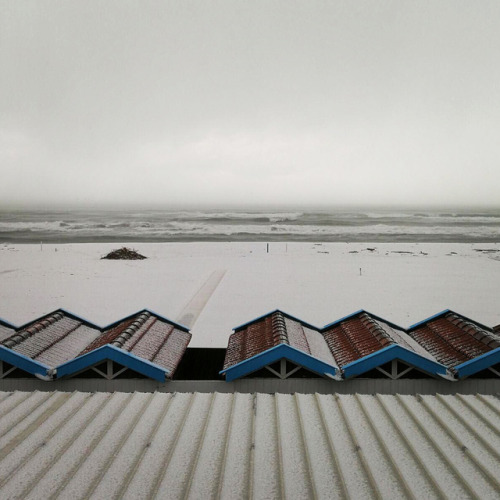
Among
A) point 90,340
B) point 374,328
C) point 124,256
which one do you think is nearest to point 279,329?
point 374,328

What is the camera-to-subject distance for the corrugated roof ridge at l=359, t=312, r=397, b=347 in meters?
7.39

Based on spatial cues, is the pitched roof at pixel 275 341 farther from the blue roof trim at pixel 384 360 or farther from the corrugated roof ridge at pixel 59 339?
the corrugated roof ridge at pixel 59 339

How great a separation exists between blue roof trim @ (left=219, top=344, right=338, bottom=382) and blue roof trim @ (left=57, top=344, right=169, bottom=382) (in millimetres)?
1072

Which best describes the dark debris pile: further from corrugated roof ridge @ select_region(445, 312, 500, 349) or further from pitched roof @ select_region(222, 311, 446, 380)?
corrugated roof ridge @ select_region(445, 312, 500, 349)

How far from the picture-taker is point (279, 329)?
795 centimetres

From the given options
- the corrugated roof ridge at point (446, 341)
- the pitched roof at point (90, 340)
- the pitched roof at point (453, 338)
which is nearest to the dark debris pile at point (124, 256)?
the pitched roof at point (90, 340)

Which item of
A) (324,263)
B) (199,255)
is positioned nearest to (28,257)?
(199,255)

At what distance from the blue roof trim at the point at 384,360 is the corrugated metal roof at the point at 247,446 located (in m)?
1.27

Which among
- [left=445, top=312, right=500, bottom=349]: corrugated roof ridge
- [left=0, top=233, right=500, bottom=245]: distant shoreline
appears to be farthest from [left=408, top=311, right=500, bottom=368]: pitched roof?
[left=0, top=233, right=500, bottom=245]: distant shoreline

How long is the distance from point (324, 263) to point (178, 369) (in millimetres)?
21966

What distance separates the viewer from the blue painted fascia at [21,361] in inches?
258

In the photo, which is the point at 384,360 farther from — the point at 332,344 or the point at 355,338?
the point at 332,344

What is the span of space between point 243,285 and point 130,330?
13.4 metres

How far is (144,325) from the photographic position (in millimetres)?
8500
